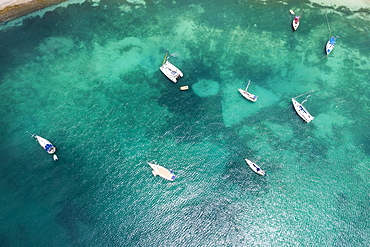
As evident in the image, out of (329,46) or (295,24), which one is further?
(295,24)

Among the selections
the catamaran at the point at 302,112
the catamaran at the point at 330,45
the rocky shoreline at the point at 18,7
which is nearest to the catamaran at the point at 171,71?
the catamaran at the point at 302,112

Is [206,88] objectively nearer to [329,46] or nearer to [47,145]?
[329,46]

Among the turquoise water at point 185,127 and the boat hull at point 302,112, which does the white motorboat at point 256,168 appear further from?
the boat hull at point 302,112

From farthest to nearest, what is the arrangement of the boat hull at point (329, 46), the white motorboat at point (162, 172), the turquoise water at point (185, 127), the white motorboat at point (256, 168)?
the boat hull at point (329, 46) < the white motorboat at point (256, 168) < the white motorboat at point (162, 172) < the turquoise water at point (185, 127)

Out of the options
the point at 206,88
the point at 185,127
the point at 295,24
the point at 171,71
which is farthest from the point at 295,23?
the point at 185,127

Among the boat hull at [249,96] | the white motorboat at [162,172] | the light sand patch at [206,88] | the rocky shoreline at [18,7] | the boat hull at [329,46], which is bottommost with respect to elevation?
the white motorboat at [162,172]

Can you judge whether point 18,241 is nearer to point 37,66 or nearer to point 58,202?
point 58,202

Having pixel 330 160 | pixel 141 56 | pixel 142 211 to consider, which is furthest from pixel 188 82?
pixel 330 160
